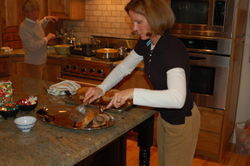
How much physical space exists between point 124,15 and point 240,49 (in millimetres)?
1588

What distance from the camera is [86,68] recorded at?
3.67m

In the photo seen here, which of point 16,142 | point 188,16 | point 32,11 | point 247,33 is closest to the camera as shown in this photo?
point 16,142

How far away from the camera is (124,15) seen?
3996 mm

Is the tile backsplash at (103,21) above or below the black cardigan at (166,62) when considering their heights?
above

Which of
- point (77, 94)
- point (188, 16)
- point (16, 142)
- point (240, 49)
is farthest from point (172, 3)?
point (16, 142)

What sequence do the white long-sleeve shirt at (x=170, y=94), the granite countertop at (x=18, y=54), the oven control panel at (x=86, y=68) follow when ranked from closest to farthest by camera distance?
the white long-sleeve shirt at (x=170, y=94), the oven control panel at (x=86, y=68), the granite countertop at (x=18, y=54)

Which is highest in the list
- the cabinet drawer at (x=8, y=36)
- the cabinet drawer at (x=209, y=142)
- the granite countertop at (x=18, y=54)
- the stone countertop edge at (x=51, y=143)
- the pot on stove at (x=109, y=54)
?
the cabinet drawer at (x=8, y=36)

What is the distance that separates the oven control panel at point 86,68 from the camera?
350cm

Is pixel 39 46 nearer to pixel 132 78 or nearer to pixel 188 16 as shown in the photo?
pixel 132 78

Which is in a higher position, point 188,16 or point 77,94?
point 188,16

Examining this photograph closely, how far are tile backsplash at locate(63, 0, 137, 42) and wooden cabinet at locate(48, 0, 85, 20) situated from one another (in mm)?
106

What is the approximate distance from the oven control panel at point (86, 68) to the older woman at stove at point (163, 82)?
1.55 m

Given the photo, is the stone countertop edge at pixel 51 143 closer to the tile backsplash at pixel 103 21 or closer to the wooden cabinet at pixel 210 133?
the wooden cabinet at pixel 210 133

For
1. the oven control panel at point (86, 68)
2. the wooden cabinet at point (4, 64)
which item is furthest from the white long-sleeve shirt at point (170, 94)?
the wooden cabinet at point (4, 64)
